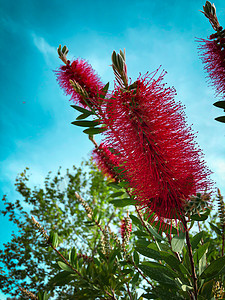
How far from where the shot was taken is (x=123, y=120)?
106 cm

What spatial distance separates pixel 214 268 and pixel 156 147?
0.55 metres

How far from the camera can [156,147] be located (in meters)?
0.98

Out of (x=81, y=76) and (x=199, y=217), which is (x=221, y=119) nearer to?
(x=199, y=217)

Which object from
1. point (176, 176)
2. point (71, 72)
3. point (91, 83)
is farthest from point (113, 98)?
point (71, 72)

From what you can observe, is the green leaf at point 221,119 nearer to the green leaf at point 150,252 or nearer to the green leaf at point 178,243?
the green leaf at point 178,243

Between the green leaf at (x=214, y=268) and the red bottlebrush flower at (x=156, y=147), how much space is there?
0.26 m

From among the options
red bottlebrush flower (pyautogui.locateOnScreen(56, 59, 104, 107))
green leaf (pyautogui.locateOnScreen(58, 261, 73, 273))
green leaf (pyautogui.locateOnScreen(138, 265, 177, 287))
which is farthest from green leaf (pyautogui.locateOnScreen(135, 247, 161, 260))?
red bottlebrush flower (pyautogui.locateOnScreen(56, 59, 104, 107))

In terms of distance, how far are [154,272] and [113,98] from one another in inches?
32.1

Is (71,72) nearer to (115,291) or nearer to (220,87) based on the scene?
(220,87)

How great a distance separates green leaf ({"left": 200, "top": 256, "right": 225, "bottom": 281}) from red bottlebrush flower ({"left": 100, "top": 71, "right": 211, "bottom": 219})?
0.86 feet

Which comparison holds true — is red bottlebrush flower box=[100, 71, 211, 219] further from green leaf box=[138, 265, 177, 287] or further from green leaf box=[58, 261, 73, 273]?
green leaf box=[58, 261, 73, 273]

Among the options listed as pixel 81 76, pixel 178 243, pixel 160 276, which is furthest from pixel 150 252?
pixel 81 76

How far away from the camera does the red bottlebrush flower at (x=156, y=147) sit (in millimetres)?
963

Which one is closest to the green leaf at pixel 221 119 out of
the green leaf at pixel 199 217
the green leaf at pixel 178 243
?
the green leaf at pixel 199 217
